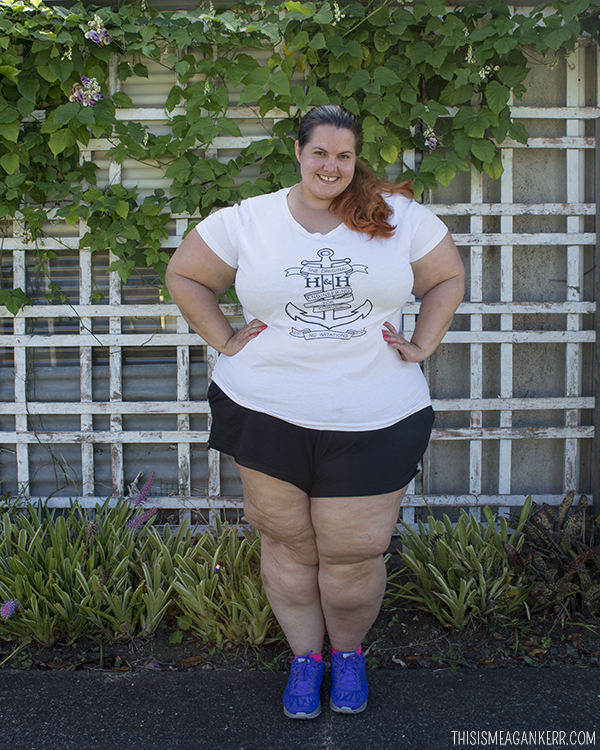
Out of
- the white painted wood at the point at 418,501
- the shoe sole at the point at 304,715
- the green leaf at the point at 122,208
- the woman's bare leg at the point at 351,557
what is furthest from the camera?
the white painted wood at the point at 418,501

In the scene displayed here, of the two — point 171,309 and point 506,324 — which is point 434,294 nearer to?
point 506,324

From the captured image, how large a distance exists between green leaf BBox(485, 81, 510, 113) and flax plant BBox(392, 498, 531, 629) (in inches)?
70.7

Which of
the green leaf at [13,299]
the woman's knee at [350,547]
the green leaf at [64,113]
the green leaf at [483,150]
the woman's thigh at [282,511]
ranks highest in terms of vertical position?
the green leaf at [64,113]

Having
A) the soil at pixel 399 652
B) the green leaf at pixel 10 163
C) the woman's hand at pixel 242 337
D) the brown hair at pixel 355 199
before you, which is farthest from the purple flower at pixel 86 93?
the soil at pixel 399 652

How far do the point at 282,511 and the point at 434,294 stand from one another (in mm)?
833

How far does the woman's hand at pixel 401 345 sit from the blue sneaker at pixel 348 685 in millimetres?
981

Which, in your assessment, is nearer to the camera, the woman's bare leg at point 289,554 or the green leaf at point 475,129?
the woman's bare leg at point 289,554

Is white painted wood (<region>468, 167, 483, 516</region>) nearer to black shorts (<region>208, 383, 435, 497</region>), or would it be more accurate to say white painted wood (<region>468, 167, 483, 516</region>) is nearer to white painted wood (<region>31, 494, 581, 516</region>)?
white painted wood (<region>31, 494, 581, 516</region>)

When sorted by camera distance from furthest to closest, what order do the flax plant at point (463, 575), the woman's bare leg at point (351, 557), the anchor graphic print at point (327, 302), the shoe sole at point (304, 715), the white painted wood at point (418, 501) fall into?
the white painted wood at point (418, 501), the flax plant at point (463, 575), the shoe sole at point (304, 715), the woman's bare leg at point (351, 557), the anchor graphic print at point (327, 302)

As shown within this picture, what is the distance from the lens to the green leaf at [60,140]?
8.38 ft

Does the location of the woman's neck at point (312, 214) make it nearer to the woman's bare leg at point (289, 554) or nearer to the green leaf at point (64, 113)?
the woman's bare leg at point (289, 554)

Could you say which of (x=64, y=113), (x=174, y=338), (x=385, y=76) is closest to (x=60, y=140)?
(x=64, y=113)

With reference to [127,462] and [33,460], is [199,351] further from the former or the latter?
[33,460]

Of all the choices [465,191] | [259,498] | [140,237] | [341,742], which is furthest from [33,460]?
[465,191]
